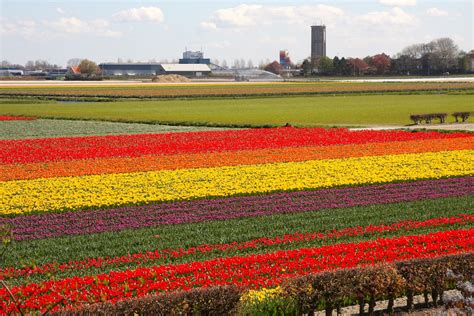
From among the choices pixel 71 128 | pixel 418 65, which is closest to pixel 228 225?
pixel 71 128

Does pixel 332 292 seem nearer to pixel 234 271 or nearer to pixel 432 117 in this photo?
pixel 234 271

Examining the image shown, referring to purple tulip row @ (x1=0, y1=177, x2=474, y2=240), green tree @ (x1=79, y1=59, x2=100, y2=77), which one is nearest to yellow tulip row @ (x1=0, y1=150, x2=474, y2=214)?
purple tulip row @ (x1=0, y1=177, x2=474, y2=240)

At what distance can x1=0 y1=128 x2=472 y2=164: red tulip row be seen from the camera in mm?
34375

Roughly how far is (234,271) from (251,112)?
163 feet

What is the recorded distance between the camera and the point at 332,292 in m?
11.8

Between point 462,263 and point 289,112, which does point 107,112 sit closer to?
point 289,112

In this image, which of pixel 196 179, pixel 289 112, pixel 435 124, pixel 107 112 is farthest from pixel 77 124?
pixel 196 179

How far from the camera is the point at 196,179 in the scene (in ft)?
87.5

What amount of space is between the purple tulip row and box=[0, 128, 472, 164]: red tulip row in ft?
38.1

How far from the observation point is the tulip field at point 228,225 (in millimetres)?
12164

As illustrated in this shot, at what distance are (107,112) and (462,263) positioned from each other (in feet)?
180

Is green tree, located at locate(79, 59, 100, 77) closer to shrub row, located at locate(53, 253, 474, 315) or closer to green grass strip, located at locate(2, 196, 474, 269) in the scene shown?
green grass strip, located at locate(2, 196, 474, 269)

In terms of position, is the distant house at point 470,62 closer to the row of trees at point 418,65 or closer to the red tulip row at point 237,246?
the row of trees at point 418,65

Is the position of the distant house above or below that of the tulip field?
above
